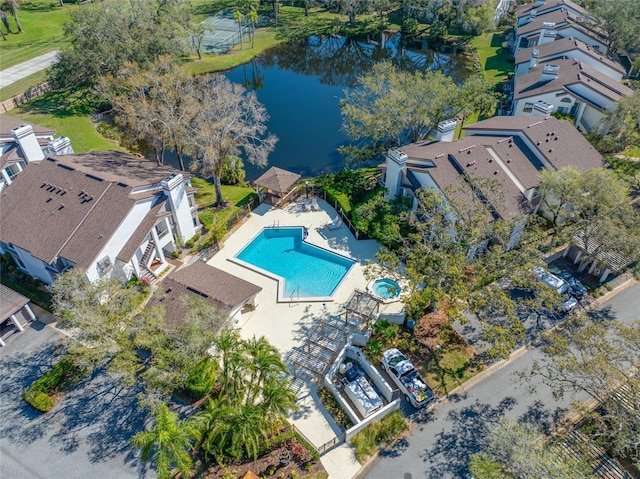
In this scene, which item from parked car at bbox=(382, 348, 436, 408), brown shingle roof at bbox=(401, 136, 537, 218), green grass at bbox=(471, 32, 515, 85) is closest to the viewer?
parked car at bbox=(382, 348, 436, 408)

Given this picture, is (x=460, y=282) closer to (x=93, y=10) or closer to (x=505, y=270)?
(x=505, y=270)

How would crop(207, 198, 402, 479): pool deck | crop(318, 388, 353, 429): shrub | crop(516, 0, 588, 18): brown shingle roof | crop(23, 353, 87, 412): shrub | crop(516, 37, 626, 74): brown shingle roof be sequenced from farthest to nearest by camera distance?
1. crop(516, 0, 588, 18): brown shingle roof
2. crop(516, 37, 626, 74): brown shingle roof
3. crop(23, 353, 87, 412): shrub
4. crop(318, 388, 353, 429): shrub
5. crop(207, 198, 402, 479): pool deck

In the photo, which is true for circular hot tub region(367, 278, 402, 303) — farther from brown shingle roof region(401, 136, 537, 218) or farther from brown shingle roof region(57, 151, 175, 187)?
brown shingle roof region(57, 151, 175, 187)

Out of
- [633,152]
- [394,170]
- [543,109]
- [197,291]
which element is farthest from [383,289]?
[633,152]

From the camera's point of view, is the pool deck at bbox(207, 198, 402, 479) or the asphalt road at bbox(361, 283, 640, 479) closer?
the asphalt road at bbox(361, 283, 640, 479)

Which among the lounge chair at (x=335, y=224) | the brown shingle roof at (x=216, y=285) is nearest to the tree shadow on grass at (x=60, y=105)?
the brown shingle roof at (x=216, y=285)

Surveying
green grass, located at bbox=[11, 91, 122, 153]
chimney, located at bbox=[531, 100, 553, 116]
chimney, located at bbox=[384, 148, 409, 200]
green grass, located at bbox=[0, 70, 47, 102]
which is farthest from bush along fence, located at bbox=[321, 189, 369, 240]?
green grass, located at bbox=[0, 70, 47, 102]

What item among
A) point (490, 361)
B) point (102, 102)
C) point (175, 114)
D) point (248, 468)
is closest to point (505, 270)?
point (490, 361)

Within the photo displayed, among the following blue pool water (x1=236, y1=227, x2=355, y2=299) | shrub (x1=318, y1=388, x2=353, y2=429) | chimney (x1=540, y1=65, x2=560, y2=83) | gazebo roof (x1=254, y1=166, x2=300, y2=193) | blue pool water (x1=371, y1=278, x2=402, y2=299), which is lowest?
shrub (x1=318, y1=388, x2=353, y2=429)
